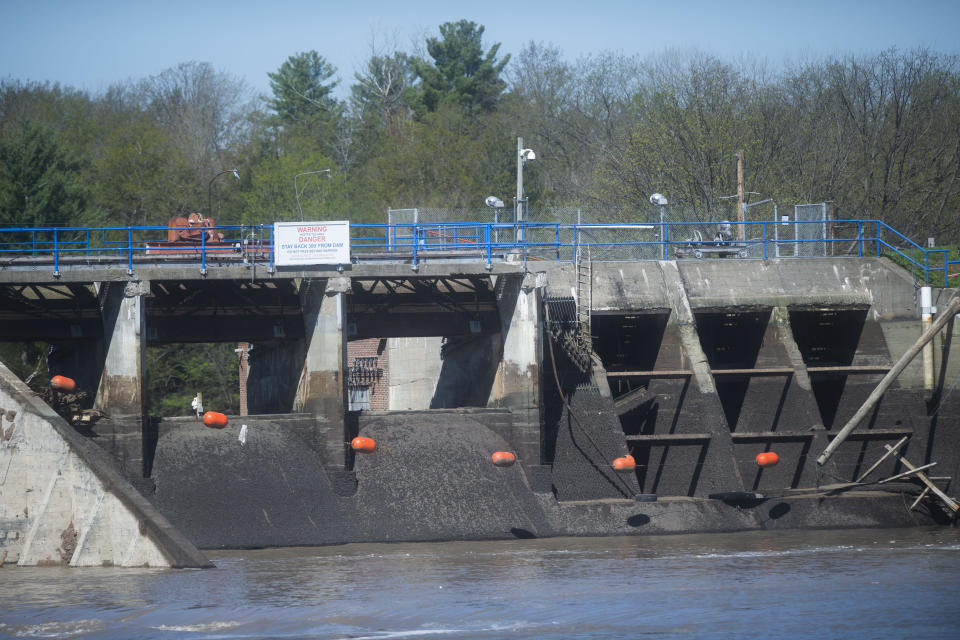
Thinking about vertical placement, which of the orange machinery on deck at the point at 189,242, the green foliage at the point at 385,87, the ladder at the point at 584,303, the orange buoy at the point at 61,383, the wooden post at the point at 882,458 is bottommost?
the wooden post at the point at 882,458

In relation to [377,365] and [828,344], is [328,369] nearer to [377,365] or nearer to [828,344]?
[828,344]

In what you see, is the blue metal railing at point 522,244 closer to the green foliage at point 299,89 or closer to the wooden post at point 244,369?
the wooden post at point 244,369

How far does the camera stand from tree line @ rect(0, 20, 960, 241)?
49.0 metres

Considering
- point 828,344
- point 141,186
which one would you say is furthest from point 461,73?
point 828,344

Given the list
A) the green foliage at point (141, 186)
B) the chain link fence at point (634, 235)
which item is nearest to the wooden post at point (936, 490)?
the chain link fence at point (634, 235)

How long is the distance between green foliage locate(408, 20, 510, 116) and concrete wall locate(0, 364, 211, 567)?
185ft

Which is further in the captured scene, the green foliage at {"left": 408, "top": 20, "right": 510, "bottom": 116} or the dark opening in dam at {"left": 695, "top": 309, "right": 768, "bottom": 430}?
the green foliage at {"left": 408, "top": 20, "right": 510, "bottom": 116}

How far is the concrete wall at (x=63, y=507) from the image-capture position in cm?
2045

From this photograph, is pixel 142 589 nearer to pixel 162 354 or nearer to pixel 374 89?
pixel 162 354

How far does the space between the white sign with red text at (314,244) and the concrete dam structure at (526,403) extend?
0.37m

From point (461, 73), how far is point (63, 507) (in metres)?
59.8

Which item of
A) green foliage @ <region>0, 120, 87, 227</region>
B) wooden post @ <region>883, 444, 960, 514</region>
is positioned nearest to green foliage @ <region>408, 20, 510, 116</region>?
green foliage @ <region>0, 120, 87, 227</region>

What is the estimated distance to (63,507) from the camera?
20.9 meters

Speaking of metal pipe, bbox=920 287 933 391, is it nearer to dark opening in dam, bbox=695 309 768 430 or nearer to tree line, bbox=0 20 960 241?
dark opening in dam, bbox=695 309 768 430
